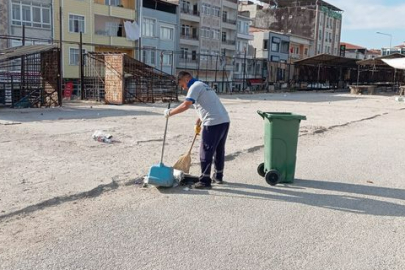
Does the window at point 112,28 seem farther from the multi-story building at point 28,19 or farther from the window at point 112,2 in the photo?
the multi-story building at point 28,19

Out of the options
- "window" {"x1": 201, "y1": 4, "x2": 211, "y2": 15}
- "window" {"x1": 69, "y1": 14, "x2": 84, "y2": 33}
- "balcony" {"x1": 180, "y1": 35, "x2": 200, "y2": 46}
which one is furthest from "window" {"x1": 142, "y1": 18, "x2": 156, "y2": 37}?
"window" {"x1": 201, "y1": 4, "x2": 211, "y2": 15}

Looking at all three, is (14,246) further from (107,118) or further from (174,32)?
(174,32)

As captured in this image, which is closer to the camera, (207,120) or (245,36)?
(207,120)

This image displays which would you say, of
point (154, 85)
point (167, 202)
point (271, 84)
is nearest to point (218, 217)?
point (167, 202)

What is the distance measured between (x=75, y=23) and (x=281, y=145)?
34.5 meters

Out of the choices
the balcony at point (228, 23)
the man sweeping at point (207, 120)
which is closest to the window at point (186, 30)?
the balcony at point (228, 23)

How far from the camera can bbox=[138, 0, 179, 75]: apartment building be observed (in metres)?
44.1

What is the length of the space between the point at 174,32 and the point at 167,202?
4546 cm

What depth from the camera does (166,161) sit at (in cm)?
805

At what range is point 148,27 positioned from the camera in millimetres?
44812

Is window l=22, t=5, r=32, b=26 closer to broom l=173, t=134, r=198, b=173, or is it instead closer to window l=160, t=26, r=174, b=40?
window l=160, t=26, r=174, b=40

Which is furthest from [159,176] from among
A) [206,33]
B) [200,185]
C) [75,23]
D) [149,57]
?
[206,33]

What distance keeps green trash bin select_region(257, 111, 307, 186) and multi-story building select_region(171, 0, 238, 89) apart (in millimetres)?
41182

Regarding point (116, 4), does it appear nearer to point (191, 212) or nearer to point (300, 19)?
point (191, 212)
